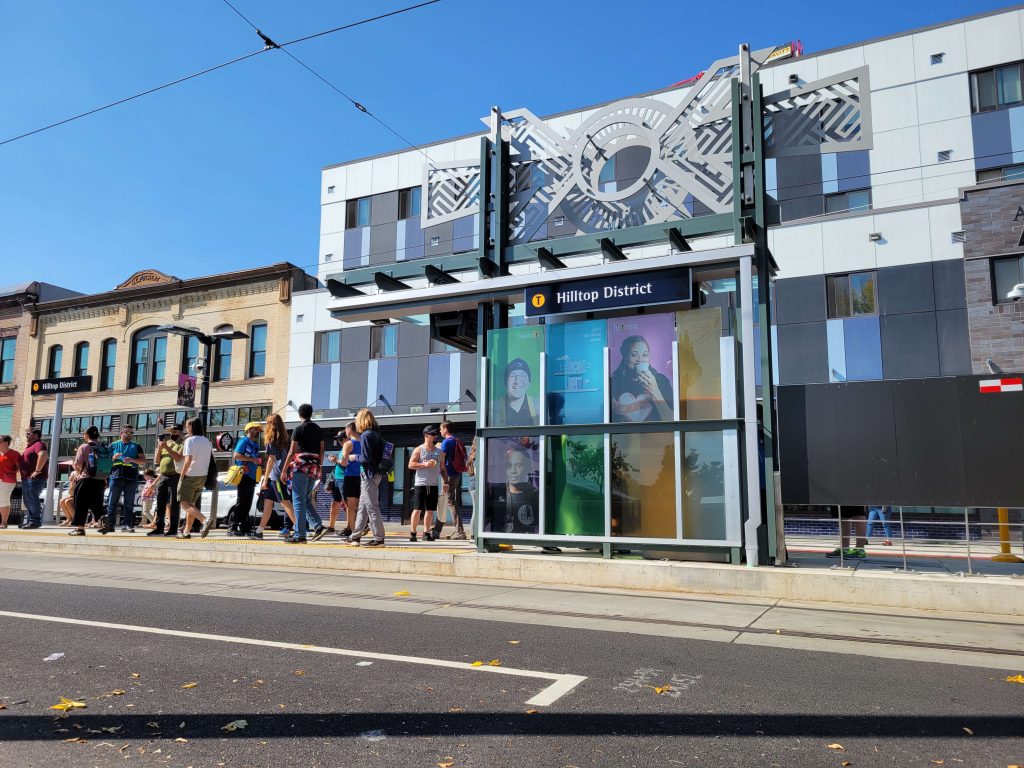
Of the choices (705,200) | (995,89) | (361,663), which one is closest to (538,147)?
(705,200)

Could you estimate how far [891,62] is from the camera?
68.7 feet

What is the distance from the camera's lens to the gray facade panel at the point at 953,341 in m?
18.6

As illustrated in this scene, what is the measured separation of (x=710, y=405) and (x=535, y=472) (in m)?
2.18

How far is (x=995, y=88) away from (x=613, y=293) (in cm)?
1704

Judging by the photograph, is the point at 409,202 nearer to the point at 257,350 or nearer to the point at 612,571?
the point at 257,350

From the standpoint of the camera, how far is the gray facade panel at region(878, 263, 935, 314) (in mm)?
19125

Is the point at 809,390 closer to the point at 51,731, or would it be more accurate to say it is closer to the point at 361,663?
the point at 361,663

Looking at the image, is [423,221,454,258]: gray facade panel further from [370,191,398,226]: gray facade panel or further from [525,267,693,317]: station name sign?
[525,267,693,317]: station name sign

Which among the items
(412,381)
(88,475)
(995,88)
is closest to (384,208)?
(412,381)

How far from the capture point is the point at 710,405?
834 centimetres

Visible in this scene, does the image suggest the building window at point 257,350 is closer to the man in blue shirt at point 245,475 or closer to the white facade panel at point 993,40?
the man in blue shirt at point 245,475

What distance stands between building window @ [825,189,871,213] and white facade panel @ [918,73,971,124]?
231 centimetres

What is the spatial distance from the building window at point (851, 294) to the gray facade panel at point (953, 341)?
1588 millimetres

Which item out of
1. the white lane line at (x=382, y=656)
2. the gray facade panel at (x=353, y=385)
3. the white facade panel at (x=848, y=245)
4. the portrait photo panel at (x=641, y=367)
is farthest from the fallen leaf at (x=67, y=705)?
the gray facade panel at (x=353, y=385)
